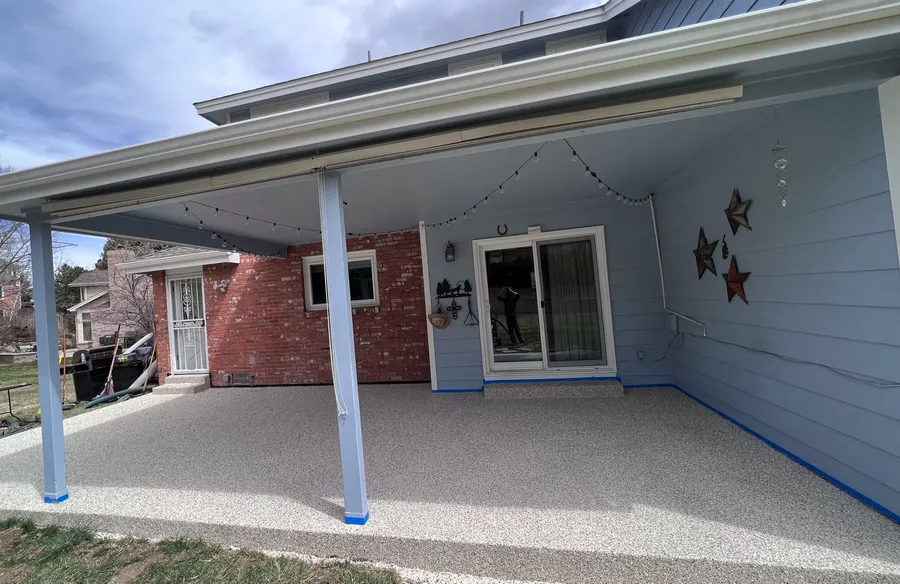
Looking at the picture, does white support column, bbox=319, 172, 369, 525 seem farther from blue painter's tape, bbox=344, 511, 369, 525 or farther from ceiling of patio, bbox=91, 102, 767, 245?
ceiling of patio, bbox=91, 102, 767, 245

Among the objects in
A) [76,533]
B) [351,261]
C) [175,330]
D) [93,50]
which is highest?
[93,50]

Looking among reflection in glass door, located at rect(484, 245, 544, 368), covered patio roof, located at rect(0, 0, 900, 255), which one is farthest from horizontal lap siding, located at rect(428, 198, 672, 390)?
covered patio roof, located at rect(0, 0, 900, 255)

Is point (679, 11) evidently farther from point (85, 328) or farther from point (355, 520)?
point (85, 328)

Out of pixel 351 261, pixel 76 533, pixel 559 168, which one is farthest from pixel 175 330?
pixel 559 168

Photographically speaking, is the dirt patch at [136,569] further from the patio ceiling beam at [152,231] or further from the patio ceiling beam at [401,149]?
the patio ceiling beam at [152,231]

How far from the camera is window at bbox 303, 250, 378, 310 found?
6.55 metres

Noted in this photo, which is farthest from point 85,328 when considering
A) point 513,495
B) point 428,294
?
point 513,495

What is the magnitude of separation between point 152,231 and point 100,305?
1901 cm

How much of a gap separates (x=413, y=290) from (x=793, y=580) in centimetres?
522

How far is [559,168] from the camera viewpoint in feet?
11.8

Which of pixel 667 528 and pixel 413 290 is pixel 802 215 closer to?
pixel 667 528

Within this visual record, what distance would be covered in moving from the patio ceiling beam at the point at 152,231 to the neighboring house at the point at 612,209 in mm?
31

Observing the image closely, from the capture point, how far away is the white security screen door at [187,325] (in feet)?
24.4

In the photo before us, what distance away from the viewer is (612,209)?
5023mm
